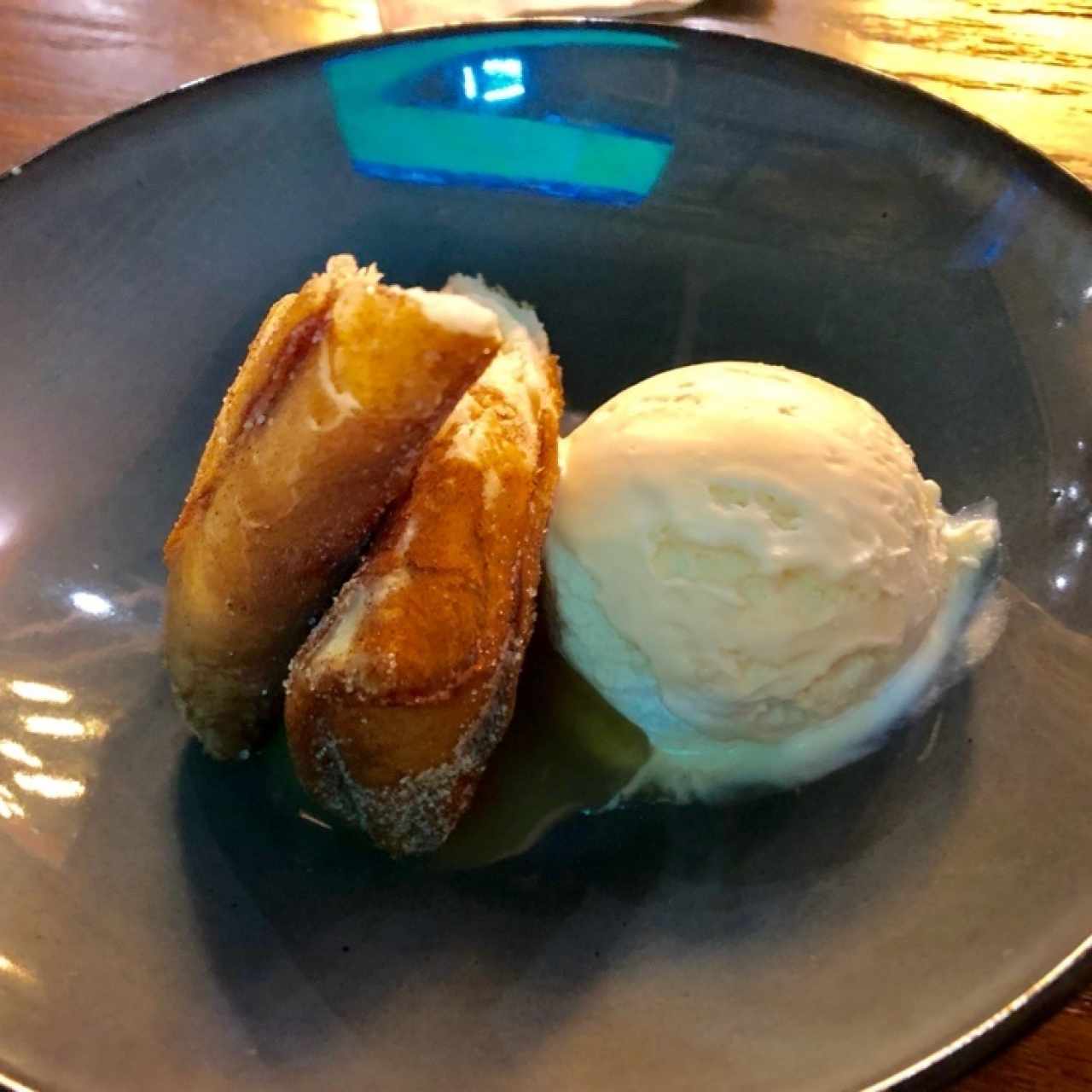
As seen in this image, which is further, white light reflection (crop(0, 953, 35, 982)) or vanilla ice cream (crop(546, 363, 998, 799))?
vanilla ice cream (crop(546, 363, 998, 799))

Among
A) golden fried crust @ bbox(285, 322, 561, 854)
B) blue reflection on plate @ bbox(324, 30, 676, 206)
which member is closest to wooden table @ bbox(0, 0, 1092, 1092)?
blue reflection on plate @ bbox(324, 30, 676, 206)

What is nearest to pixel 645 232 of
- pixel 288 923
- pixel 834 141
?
pixel 834 141

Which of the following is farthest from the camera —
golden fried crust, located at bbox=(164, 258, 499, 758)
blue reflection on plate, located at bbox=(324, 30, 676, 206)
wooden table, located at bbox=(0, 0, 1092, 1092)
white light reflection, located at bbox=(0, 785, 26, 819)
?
wooden table, located at bbox=(0, 0, 1092, 1092)

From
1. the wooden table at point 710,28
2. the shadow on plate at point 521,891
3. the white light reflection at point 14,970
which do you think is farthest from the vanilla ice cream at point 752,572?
the wooden table at point 710,28

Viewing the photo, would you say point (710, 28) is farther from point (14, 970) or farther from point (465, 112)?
point (14, 970)

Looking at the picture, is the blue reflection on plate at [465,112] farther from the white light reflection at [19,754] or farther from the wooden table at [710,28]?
the white light reflection at [19,754]

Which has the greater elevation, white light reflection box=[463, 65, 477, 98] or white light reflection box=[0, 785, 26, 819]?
white light reflection box=[463, 65, 477, 98]

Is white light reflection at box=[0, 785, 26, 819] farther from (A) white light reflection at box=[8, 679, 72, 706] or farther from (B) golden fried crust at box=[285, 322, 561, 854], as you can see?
(B) golden fried crust at box=[285, 322, 561, 854]

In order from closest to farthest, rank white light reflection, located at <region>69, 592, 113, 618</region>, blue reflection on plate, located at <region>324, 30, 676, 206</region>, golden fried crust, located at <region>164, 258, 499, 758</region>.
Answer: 1. golden fried crust, located at <region>164, 258, 499, 758</region>
2. white light reflection, located at <region>69, 592, 113, 618</region>
3. blue reflection on plate, located at <region>324, 30, 676, 206</region>
